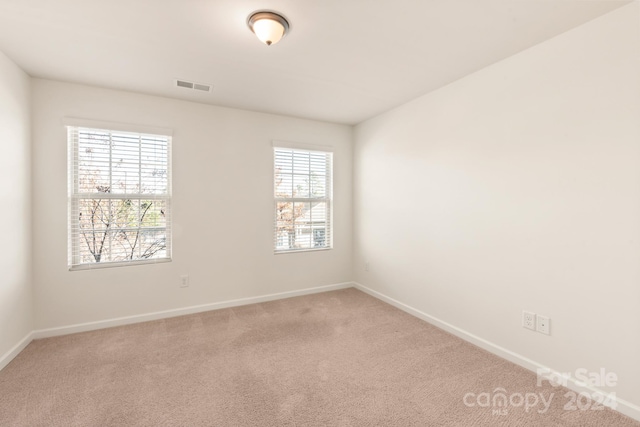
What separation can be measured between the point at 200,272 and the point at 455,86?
341cm

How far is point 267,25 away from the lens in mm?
1880

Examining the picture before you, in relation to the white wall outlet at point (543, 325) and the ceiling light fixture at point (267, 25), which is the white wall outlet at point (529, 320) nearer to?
the white wall outlet at point (543, 325)

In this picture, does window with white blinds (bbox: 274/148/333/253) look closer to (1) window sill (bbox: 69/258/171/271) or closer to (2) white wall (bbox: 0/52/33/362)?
(1) window sill (bbox: 69/258/171/271)

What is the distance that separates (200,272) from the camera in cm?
346

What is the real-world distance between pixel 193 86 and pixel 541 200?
3247 mm

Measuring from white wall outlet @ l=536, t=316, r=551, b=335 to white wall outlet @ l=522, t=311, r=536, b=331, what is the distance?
3cm

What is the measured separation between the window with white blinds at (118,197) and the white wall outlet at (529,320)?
350cm

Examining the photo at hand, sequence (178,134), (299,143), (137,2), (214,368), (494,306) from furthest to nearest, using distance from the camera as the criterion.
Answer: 1. (299,143)
2. (178,134)
3. (494,306)
4. (214,368)
5. (137,2)

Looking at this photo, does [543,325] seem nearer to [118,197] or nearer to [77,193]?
[118,197]

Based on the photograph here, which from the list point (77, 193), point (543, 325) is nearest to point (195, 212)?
point (77, 193)

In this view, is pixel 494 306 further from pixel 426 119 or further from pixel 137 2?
pixel 137 2

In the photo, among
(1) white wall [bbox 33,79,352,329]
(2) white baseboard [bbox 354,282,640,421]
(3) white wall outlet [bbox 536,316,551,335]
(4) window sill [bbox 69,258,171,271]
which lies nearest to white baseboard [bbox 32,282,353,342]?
(1) white wall [bbox 33,79,352,329]

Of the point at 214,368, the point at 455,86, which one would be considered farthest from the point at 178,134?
the point at 455,86

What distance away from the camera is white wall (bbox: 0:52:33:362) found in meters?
2.31
